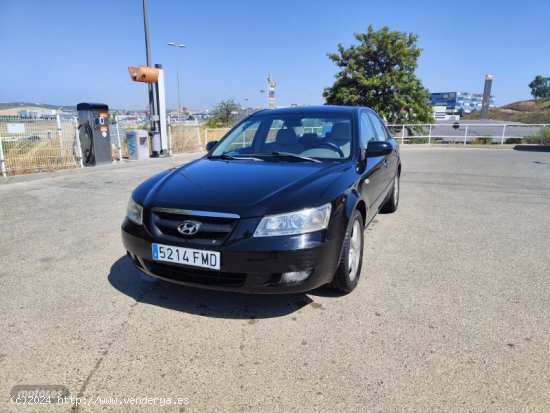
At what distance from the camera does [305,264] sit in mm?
2621

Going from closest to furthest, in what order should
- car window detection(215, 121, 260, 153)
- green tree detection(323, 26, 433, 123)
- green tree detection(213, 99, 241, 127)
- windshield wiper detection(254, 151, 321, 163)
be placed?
1. windshield wiper detection(254, 151, 321, 163)
2. car window detection(215, 121, 260, 153)
3. green tree detection(323, 26, 433, 123)
4. green tree detection(213, 99, 241, 127)

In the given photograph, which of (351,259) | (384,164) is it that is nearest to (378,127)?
(384,164)

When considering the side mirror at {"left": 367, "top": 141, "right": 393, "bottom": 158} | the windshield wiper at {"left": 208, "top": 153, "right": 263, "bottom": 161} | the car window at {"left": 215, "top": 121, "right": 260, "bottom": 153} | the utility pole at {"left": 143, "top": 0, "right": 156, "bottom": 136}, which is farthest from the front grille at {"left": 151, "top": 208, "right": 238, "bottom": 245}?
the utility pole at {"left": 143, "top": 0, "right": 156, "bottom": 136}

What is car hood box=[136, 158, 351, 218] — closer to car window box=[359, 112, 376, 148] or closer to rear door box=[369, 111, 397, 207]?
car window box=[359, 112, 376, 148]

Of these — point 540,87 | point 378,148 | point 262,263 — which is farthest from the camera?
point 540,87

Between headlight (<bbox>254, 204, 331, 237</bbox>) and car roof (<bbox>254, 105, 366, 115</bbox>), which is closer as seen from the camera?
headlight (<bbox>254, 204, 331, 237</bbox>)

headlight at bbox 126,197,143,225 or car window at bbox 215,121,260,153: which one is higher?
car window at bbox 215,121,260,153

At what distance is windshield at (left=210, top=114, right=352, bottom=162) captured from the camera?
148 inches

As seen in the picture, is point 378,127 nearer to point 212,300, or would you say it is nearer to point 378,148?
point 378,148

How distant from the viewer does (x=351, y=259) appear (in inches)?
127

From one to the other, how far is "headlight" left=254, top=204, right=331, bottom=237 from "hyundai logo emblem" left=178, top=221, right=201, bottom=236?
412mm

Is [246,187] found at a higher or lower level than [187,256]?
higher

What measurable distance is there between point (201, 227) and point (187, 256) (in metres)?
0.22

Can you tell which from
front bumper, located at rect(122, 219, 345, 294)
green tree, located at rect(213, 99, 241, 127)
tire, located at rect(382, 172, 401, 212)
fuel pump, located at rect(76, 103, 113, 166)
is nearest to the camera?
front bumper, located at rect(122, 219, 345, 294)
